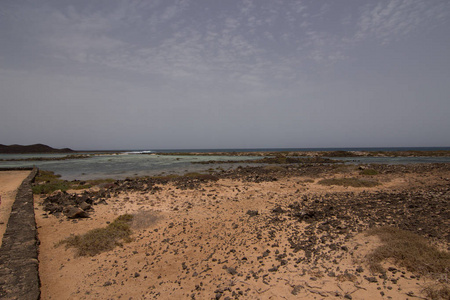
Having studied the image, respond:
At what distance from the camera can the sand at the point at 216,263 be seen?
5461mm

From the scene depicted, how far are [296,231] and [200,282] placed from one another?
412 centimetres

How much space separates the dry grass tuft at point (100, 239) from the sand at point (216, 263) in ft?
0.98

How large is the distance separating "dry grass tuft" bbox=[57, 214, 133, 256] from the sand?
0.98 feet

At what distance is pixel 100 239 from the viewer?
828cm

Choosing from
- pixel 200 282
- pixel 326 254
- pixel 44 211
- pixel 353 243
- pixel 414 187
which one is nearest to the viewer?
pixel 200 282

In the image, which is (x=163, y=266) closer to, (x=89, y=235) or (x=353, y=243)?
(x=89, y=235)

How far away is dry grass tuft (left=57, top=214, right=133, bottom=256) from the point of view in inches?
305

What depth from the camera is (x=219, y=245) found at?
7.81 metres

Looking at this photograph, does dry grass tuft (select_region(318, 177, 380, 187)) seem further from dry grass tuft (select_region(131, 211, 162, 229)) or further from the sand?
dry grass tuft (select_region(131, 211, 162, 229))

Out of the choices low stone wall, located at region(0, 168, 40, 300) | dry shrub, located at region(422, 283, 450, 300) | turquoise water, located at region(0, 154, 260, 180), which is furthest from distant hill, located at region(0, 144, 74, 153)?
dry shrub, located at region(422, 283, 450, 300)

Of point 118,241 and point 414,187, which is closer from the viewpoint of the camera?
point 118,241

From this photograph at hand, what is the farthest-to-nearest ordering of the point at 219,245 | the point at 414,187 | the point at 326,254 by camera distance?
the point at 414,187 < the point at 219,245 < the point at 326,254

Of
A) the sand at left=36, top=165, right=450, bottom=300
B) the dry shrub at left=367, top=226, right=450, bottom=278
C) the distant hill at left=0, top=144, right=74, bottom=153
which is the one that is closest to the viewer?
the sand at left=36, top=165, right=450, bottom=300

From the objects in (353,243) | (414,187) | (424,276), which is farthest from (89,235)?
(414,187)
